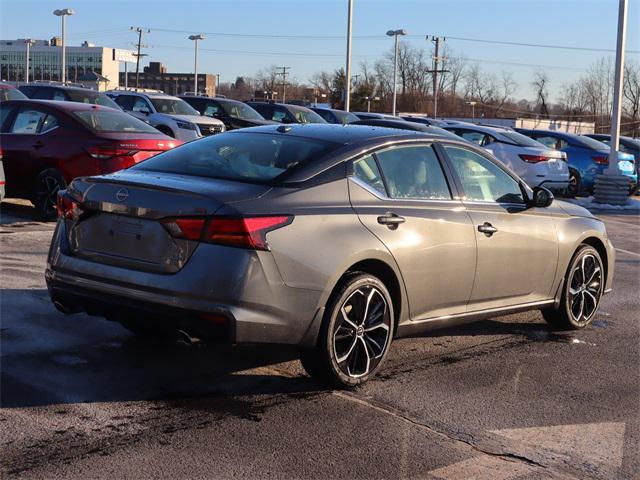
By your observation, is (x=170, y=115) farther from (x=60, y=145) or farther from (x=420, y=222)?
(x=420, y=222)

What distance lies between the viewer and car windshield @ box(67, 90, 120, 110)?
59.2 feet

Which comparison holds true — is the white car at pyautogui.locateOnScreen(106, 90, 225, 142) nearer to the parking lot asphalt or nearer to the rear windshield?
the parking lot asphalt

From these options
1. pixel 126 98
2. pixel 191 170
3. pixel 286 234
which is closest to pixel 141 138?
pixel 191 170

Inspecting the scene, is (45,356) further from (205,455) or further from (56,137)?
(56,137)

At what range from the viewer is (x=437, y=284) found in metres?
5.99

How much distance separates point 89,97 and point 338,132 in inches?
525

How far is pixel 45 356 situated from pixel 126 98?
60.3ft

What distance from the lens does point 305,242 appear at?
5121 mm

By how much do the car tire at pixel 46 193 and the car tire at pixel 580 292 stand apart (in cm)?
683

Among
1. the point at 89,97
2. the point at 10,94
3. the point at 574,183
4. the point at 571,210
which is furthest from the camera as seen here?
the point at 574,183

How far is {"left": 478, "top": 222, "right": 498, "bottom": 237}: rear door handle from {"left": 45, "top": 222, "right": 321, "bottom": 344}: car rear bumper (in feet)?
5.73

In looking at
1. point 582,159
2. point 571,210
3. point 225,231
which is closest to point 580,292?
point 571,210

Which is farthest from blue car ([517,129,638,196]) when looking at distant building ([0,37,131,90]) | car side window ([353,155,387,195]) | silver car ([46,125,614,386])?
distant building ([0,37,131,90])

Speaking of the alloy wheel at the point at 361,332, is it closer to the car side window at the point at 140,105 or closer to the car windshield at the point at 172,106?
the car windshield at the point at 172,106
